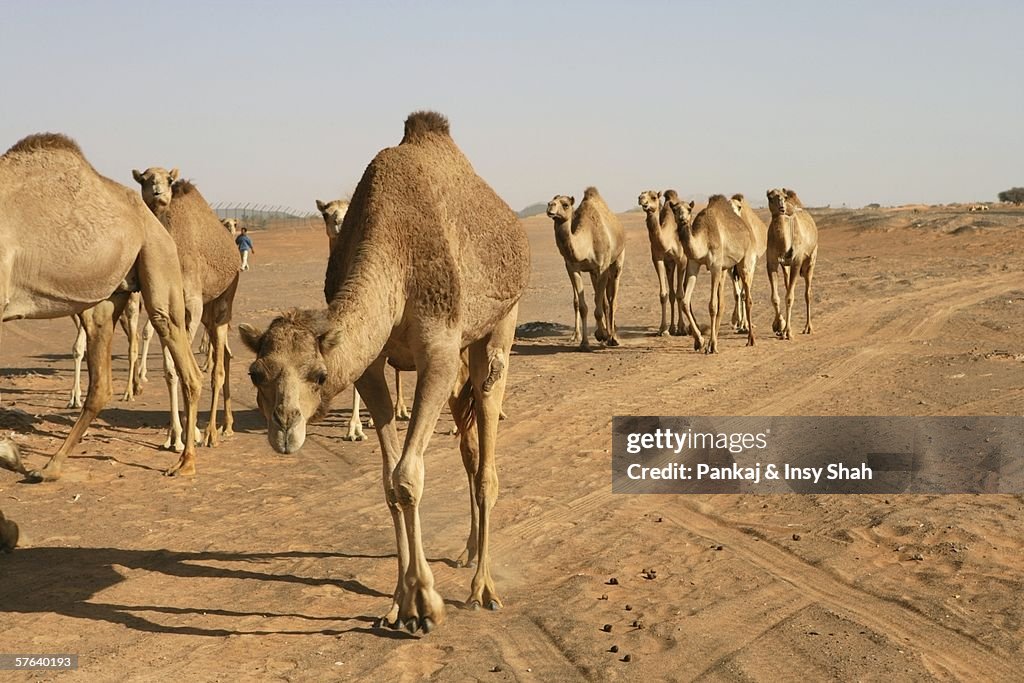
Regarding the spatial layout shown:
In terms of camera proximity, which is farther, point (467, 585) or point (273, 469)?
point (273, 469)

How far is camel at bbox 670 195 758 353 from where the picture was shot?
18.3m

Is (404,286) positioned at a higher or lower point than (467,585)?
higher

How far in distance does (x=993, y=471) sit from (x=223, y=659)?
6374 millimetres

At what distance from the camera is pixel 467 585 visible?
7242 millimetres

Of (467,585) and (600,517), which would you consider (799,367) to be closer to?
(600,517)

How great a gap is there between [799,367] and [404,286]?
1016 cm

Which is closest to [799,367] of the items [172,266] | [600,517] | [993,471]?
[993,471]

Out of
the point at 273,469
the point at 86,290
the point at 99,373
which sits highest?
the point at 86,290

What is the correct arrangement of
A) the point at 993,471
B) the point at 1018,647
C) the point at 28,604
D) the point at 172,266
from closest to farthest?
the point at 1018,647
the point at 28,604
the point at 993,471
the point at 172,266

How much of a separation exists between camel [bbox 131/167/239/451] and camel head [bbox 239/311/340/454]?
6.45m

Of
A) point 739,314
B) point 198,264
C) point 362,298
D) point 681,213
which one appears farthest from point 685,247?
point 362,298

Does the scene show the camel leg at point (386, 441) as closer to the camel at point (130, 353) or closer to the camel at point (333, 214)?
the camel at point (333, 214)

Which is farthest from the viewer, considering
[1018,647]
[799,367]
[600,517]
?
[799,367]

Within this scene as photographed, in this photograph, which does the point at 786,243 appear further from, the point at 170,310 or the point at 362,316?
the point at 362,316
